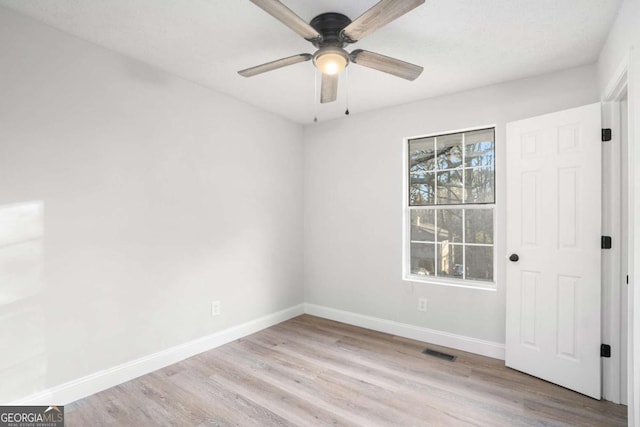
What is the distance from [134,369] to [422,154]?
133 inches

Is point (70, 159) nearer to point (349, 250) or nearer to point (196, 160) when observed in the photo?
point (196, 160)

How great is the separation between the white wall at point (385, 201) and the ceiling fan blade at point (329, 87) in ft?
4.45

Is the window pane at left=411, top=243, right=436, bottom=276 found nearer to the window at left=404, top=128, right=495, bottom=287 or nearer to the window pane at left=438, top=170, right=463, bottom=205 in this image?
the window at left=404, top=128, right=495, bottom=287

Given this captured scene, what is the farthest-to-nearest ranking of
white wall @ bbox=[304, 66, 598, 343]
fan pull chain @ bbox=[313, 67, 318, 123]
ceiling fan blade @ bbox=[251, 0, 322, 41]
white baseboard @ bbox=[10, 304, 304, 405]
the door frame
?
white wall @ bbox=[304, 66, 598, 343], fan pull chain @ bbox=[313, 67, 318, 123], the door frame, white baseboard @ bbox=[10, 304, 304, 405], ceiling fan blade @ bbox=[251, 0, 322, 41]


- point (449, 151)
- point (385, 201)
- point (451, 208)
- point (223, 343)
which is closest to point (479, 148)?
point (449, 151)

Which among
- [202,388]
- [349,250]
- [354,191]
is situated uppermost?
[354,191]

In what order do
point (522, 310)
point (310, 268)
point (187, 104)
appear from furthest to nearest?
point (310, 268) < point (187, 104) < point (522, 310)

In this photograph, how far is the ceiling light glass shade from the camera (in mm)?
1931

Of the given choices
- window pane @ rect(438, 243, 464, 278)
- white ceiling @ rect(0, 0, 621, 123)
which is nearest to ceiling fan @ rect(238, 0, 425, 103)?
white ceiling @ rect(0, 0, 621, 123)

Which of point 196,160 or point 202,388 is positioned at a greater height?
point 196,160

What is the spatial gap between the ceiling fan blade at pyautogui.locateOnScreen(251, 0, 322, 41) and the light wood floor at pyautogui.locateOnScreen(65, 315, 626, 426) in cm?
237

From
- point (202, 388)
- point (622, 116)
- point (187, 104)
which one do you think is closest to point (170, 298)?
point (202, 388)

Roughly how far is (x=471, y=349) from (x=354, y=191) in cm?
206

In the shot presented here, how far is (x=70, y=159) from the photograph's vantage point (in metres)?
2.24
